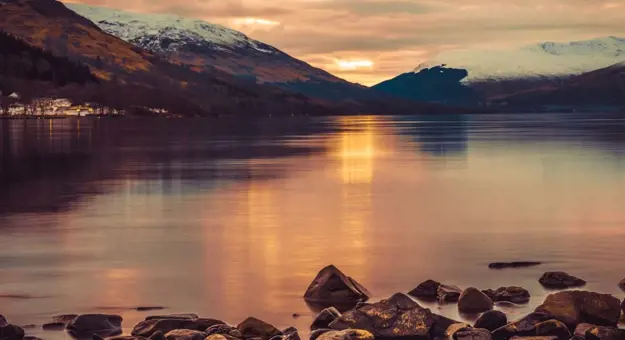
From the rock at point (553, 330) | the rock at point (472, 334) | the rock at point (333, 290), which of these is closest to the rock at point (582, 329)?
the rock at point (553, 330)

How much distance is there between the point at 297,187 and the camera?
67.8 m

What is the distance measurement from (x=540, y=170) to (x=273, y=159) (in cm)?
3081

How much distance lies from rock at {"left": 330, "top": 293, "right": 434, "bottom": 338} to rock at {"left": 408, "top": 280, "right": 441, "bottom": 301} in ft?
13.5

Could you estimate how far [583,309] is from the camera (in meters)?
23.9

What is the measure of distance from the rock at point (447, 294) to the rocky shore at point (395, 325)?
1.39 meters

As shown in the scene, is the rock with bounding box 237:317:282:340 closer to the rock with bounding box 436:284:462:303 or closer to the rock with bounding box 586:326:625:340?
the rock with bounding box 436:284:462:303

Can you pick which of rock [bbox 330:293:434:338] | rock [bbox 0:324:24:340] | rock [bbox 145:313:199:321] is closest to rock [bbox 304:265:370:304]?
rock [bbox 330:293:434:338]

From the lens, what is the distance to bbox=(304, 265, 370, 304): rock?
27.0 metres

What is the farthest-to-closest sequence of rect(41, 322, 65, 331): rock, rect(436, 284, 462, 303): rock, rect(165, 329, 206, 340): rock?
rect(436, 284, 462, 303): rock < rect(41, 322, 65, 331): rock < rect(165, 329, 206, 340): rock

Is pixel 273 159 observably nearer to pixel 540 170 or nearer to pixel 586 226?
pixel 540 170

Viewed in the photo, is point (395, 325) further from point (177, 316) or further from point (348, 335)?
point (177, 316)

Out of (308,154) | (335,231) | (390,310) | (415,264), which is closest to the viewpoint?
(390,310)

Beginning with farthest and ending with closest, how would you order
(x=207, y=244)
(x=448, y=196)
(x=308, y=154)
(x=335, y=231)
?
(x=308, y=154), (x=448, y=196), (x=335, y=231), (x=207, y=244)

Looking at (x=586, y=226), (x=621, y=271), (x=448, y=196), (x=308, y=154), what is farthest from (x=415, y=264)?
(x=308, y=154)
